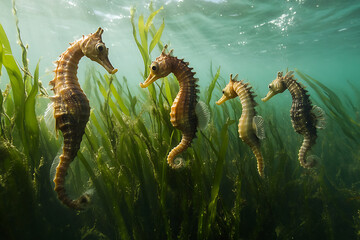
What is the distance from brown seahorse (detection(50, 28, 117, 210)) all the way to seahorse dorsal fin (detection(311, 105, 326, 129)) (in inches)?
98.0

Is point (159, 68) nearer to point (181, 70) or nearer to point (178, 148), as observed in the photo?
point (181, 70)

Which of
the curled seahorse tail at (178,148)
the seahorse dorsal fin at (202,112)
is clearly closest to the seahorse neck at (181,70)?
Answer: the seahorse dorsal fin at (202,112)

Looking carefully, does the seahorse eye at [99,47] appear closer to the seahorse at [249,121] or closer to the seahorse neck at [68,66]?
the seahorse neck at [68,66]

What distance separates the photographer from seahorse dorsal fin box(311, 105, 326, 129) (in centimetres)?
260

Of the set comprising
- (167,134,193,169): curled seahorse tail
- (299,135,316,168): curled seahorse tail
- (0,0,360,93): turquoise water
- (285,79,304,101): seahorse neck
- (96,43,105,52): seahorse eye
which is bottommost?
(299,135,316,168): curled seahorse tail

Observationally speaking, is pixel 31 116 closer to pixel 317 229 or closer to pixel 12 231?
pixel 12 231

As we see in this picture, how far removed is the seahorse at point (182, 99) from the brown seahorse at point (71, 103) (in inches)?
A: 17.2

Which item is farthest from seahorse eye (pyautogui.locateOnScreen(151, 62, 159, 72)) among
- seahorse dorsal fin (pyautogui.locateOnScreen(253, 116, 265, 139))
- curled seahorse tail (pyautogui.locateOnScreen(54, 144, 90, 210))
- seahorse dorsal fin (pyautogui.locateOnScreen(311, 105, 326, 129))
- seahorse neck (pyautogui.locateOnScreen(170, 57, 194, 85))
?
seahorse dorsal fin (pyautogui.locateOnScreen(311, 105, 326, 129))

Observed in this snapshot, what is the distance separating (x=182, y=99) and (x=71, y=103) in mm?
952

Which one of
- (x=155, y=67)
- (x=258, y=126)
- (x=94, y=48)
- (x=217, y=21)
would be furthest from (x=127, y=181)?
(x=217, y=21)

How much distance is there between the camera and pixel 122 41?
24219 mm

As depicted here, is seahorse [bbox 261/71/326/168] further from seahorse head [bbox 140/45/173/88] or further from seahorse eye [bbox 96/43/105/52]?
seahorse eye [bbox 96/43/105/52]

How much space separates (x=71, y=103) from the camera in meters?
1.62

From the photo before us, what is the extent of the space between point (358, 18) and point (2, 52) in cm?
2042
